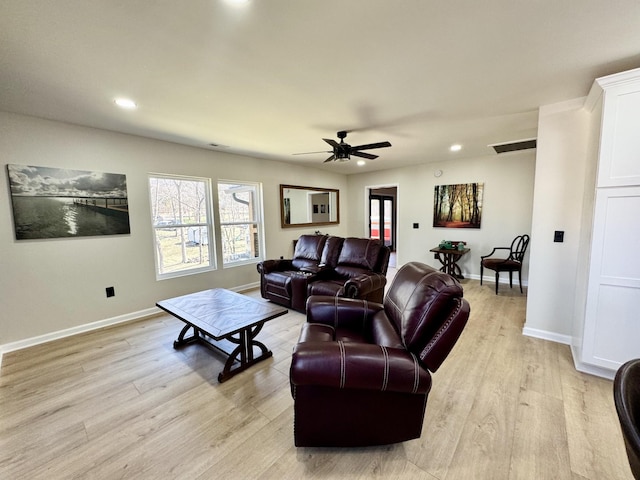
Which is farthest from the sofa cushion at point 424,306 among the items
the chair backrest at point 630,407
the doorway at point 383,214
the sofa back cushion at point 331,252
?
the doorway at point 383,214

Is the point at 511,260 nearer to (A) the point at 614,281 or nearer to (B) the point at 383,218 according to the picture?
(A) the point at 614,281

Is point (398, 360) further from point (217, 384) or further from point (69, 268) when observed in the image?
point (69, 268)

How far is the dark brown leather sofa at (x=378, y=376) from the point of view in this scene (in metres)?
1.34

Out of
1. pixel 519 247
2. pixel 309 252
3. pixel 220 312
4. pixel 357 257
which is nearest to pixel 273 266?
pixel 309 252

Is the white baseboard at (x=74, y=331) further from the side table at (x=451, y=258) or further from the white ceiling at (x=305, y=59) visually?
the side table at (x=451, y=258)

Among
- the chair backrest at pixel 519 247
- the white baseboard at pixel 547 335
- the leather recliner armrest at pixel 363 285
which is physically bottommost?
the white baseboard at pixel 547 335

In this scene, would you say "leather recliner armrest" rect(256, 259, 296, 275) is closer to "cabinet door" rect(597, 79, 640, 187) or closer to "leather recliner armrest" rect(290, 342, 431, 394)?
"leather recliner armrest" rect(290, 342, 431, 394)

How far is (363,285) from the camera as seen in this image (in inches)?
120

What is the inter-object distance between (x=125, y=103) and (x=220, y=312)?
2097 mm

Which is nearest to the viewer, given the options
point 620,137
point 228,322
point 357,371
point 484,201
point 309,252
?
point 357,371

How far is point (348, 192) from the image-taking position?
7074 mm

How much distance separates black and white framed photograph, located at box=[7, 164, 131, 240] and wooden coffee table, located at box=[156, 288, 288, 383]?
4.74 feet

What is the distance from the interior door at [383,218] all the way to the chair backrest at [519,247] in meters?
3.75

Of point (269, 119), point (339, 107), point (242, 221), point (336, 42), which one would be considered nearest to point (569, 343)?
point (339, 107)
